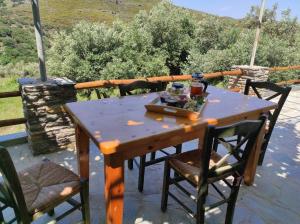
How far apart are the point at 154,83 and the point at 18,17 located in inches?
632

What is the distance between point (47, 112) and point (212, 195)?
1.99 meters

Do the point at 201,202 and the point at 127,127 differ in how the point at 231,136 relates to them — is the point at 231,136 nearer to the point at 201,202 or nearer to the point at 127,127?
the point at 201,202

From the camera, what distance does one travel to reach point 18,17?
1532cm

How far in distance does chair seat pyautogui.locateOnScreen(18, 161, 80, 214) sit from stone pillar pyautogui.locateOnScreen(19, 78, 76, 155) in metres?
1.13

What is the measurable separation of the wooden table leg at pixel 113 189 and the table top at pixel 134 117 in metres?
0.16

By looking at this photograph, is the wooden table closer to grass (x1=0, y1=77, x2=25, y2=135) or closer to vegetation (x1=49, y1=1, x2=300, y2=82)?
grass (x1=0, y1=77, x2=25, y2=135)

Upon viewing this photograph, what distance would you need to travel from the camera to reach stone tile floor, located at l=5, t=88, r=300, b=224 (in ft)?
6.73

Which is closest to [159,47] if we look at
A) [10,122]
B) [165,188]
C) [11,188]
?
[10,122]

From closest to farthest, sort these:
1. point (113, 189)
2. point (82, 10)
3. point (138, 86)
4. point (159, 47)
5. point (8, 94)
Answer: point (113, 189) → point (138, 86) → point (8, 94) → point (159, 47) → point (82, 10)

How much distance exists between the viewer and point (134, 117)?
1.77 meters

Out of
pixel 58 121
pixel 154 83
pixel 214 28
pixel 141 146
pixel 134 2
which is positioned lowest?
pixel 58 121

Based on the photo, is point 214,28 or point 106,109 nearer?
point 106,109

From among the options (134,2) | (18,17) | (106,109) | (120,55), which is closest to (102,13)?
(134,2)

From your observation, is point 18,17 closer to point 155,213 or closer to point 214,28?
point 214,28
